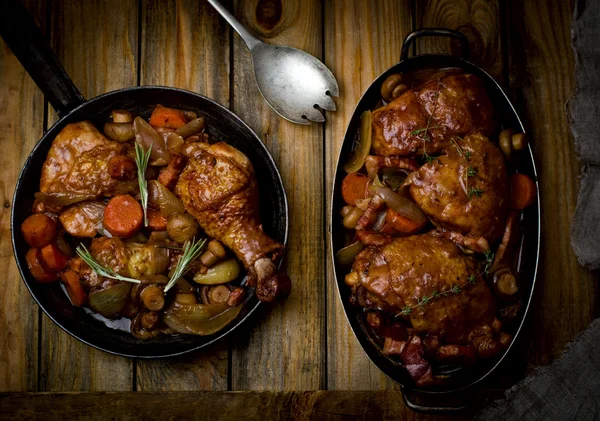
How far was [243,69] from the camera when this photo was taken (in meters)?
2.77

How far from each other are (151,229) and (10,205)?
0.76m

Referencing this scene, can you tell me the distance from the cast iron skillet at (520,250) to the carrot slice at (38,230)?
4.07ft

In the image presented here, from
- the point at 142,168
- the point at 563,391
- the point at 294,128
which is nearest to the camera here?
the point at 563,391

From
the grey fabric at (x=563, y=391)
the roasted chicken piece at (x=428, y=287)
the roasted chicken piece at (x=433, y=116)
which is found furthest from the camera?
the roasted chicken piece at (x=433, y=116)

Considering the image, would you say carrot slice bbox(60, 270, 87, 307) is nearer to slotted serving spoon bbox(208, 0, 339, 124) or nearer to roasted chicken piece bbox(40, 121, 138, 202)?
roasted chicken piece bbox(40, 121, 138, 202)

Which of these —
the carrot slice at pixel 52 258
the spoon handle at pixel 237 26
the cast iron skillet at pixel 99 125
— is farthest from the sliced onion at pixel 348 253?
the carrot slice at pixel 52 258

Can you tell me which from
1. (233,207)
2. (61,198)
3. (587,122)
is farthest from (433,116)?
(61,198)

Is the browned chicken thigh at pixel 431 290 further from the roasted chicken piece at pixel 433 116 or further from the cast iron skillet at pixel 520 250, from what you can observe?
the roasted chicken piece at pixel 433 116

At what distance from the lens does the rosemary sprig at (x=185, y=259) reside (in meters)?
2.35

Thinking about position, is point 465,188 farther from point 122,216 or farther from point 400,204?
point 122,216

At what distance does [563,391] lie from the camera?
212cm

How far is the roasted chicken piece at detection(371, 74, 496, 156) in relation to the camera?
7.83ft

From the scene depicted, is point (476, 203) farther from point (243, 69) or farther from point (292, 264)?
point (243, 69)

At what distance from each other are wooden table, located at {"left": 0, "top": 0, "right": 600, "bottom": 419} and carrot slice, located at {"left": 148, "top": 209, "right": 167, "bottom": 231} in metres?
0.62
